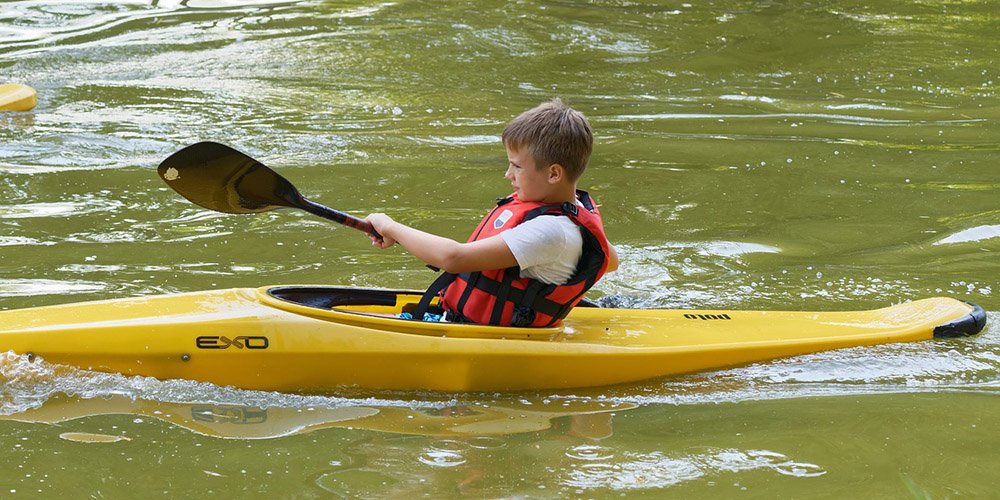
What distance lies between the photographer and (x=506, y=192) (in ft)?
19.4

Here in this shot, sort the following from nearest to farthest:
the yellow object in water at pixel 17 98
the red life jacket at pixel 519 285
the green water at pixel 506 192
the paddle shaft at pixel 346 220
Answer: the green water at pixel 506 192, the red life jacket at pixel 519 285, the paddle shaft at pixel 346 220, the yellow object in water at pixel 17 98

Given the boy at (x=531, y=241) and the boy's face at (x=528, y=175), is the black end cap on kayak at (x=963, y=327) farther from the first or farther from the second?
the boy's face at (x=528, y=175)

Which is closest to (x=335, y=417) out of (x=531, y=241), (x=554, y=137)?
(x=531, y=241)

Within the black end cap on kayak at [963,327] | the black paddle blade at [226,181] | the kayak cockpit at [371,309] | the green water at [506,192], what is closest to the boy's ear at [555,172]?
the kayak cockpit at [371,309]

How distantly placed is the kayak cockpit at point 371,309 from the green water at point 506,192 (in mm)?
193

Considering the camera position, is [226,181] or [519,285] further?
[226,181]

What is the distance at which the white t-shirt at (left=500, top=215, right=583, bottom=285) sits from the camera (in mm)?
3252

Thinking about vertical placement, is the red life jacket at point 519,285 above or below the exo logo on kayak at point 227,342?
above

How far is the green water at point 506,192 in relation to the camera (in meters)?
2.86

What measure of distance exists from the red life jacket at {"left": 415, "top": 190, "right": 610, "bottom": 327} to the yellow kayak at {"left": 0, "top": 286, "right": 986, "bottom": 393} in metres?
0.06

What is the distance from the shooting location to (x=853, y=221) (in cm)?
547

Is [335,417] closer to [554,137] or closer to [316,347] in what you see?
[316,347]

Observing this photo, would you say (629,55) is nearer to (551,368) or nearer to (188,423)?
(551,368)

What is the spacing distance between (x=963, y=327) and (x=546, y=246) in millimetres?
1627
